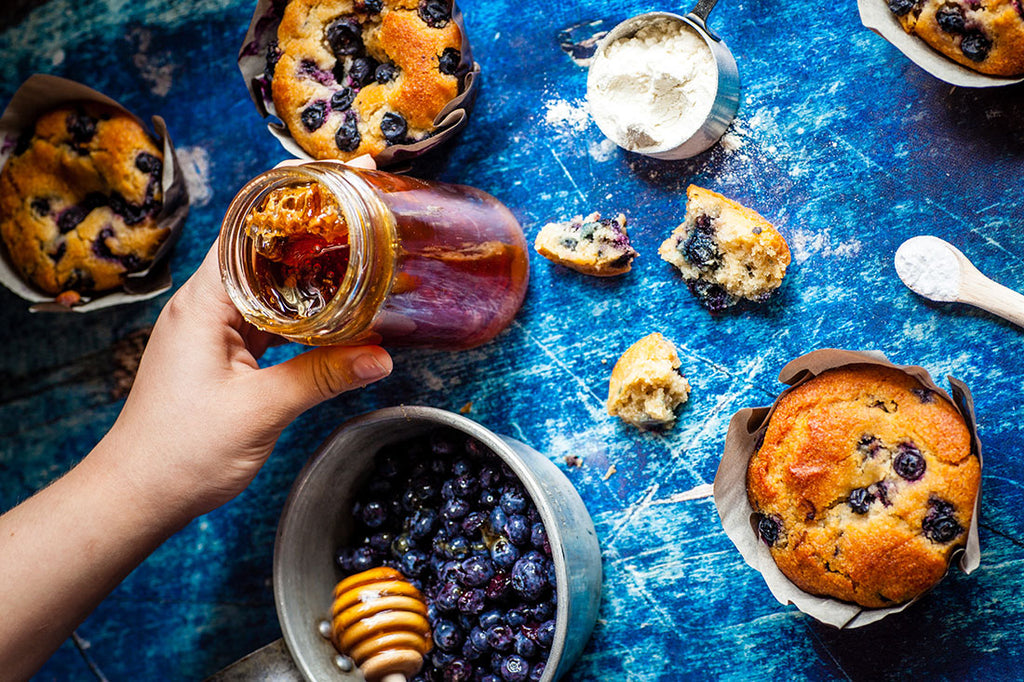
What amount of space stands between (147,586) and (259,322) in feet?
4.27

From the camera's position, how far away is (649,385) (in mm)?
1981

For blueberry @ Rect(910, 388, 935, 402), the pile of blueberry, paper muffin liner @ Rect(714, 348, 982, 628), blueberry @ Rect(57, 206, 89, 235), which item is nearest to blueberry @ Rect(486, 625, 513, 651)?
the pile of blueberry

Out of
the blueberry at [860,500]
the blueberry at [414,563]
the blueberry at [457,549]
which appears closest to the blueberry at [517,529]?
the blueberry at [457,549]

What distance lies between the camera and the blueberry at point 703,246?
1.97m

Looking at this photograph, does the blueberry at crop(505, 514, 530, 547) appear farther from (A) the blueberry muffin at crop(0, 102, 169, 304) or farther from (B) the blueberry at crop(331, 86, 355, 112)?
(A) the blueberry muffin at crop(0, 102, 169, 304)

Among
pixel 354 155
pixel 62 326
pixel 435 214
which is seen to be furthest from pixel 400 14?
pixel 62 326

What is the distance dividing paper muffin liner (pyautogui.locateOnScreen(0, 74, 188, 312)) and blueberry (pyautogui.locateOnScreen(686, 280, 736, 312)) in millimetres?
1471

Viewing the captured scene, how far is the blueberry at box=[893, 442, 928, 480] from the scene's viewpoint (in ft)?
5.39

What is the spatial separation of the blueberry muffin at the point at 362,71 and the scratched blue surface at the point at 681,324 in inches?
9.4

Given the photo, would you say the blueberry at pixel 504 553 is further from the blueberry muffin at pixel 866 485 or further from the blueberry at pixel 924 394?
the blueberry at pixel 924 394

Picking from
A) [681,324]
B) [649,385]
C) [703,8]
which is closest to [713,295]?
[681,324]

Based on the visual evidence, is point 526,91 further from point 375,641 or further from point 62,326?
point 62,326

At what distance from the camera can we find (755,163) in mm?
2029

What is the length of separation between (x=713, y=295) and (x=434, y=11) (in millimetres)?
979
